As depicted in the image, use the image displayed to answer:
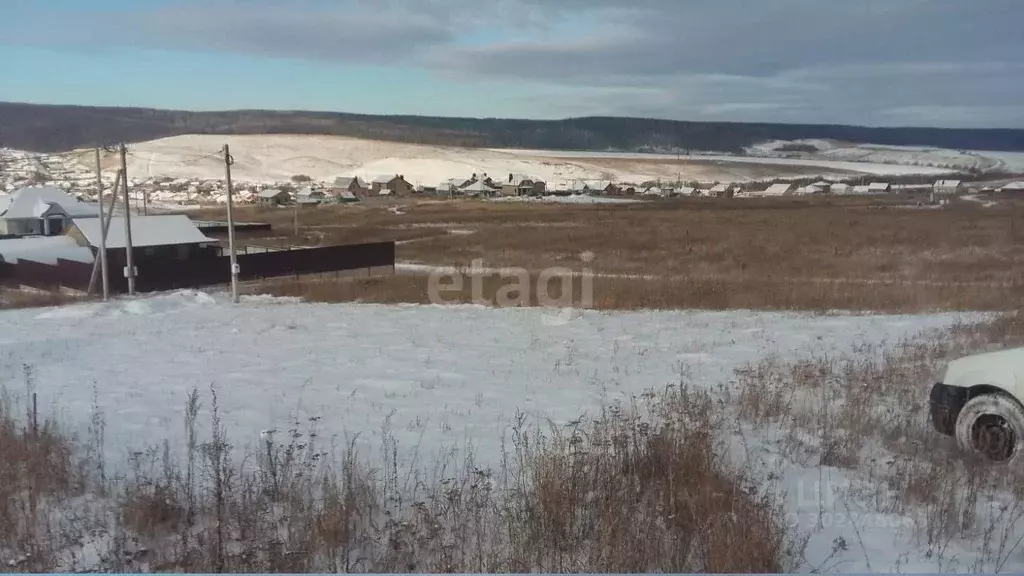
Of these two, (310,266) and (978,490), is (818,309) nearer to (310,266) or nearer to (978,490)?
(978,490)

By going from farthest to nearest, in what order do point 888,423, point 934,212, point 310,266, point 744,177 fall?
point 744,177
point 934,212
point 310,266
point 888,423

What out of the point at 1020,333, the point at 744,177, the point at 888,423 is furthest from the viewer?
the point at 744,177

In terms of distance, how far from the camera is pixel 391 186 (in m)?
107

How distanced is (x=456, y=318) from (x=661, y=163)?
5373 inches

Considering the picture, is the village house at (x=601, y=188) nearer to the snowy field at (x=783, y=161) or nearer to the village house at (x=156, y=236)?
the snowy field at (x=783, y=161)

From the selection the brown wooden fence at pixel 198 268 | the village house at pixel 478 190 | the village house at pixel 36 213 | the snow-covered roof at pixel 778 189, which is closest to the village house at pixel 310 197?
the village house at pixel 478 190

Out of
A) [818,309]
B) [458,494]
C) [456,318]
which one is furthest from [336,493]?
[818,309]

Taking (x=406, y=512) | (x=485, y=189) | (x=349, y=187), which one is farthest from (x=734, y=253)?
(x=485, y=189)

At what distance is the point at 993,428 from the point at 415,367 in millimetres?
6168

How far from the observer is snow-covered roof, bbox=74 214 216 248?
91.5ft

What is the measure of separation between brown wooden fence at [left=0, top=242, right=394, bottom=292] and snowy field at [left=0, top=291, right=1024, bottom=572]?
7809mm

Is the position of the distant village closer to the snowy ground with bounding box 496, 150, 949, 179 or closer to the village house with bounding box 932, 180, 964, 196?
the village house with bounding box 932, 180, 964, 196

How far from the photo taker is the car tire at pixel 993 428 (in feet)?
15.7

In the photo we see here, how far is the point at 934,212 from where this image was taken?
52.8 metres
